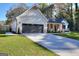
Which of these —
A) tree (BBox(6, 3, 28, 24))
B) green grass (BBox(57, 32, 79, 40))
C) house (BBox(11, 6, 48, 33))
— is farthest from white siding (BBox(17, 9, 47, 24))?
green grass (BBox(57, 32, 79, 40))

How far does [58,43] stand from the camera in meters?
5.91

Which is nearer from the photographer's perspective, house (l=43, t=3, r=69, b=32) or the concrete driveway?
the concrete driveway

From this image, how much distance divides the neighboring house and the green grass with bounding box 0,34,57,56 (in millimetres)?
490

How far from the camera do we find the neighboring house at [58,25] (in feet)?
19.6

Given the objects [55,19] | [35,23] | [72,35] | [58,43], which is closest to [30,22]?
[35,23]

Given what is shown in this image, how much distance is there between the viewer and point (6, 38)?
232 inches

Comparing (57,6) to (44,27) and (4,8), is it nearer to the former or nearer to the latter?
(44,27)

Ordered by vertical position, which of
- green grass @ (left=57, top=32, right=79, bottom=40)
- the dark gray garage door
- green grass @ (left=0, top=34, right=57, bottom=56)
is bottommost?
green grass @ (left=0, top=34, right=57, bottom=56)

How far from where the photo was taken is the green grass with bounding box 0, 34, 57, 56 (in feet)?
18.7

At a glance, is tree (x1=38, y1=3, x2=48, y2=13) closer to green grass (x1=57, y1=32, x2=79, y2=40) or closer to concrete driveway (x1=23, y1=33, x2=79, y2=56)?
concrete driveway (x1=23, y1=33, x2=79, y2=56)

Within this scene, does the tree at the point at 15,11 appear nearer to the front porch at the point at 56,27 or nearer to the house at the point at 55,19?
the house at the point at 55,19

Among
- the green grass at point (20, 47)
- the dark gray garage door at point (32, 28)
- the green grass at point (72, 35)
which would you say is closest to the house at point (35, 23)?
the dark gray garage door at point (32, 28)

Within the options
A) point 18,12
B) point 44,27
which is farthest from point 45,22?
point 18,12

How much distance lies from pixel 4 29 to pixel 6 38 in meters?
0.21
